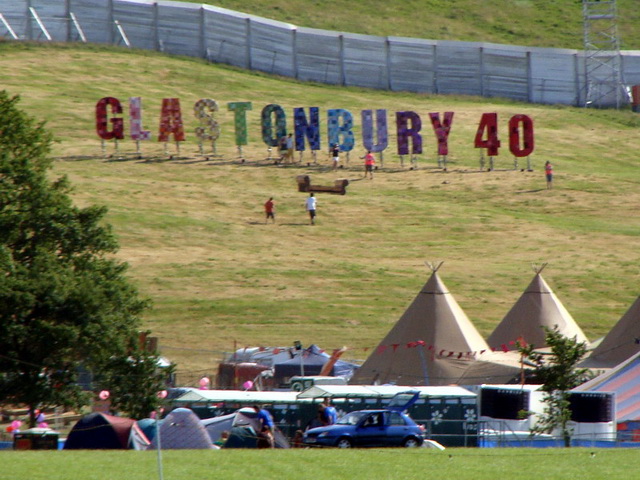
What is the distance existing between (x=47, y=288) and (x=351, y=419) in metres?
8.06

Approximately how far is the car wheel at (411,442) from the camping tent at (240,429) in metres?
2.50

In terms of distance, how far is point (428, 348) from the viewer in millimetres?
33594

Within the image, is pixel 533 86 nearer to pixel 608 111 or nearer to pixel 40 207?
pixel 608 111

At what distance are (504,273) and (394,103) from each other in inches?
1425

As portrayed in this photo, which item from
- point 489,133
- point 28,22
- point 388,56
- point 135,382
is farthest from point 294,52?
point 135,382

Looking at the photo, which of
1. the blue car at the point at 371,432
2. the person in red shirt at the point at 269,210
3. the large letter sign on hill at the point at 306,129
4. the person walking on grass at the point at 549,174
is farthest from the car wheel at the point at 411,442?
the large letter sign on hill at the point at 306,129

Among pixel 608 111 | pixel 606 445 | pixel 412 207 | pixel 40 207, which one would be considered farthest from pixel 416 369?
pixel 608 111

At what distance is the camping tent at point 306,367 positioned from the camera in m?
35.0

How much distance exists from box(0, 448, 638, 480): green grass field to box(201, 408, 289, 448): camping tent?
1936 millimetres

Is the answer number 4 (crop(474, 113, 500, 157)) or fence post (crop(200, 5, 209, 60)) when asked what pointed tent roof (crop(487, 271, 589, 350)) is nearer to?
number 4 (crop(474, 113, 500, 157))

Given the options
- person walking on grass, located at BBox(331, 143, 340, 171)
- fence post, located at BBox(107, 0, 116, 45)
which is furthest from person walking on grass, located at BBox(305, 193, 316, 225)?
fence post, located at BBox(107, 0, 116, 45)

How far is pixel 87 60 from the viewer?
81500mm

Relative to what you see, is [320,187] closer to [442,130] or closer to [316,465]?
[442,130]

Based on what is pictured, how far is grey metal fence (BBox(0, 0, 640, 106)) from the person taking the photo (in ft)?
281
